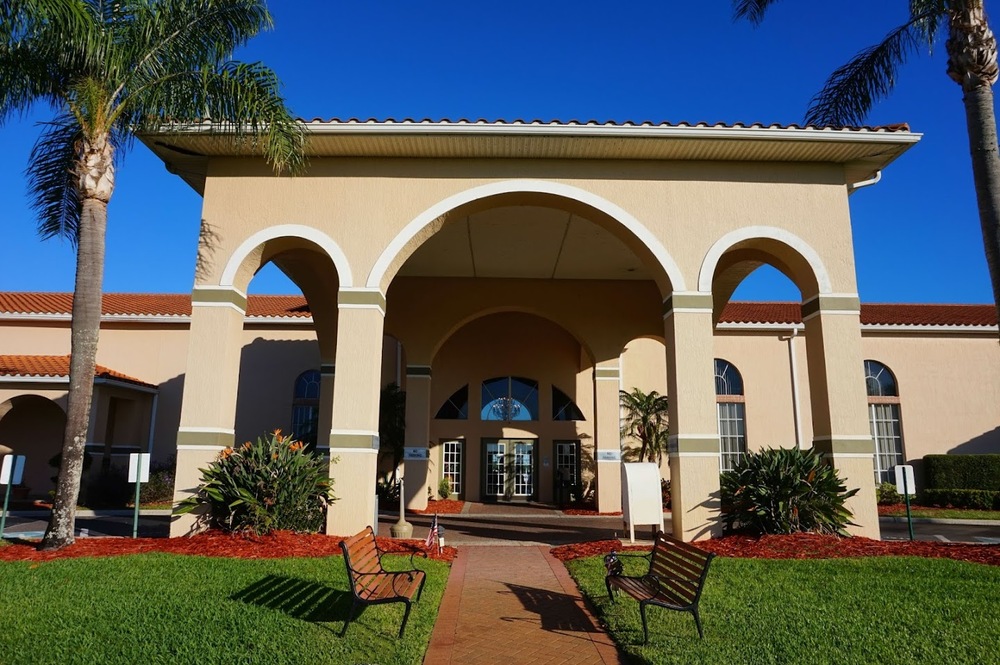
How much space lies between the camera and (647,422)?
2012 cm

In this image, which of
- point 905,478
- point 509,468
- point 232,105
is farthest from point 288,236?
point 509,468

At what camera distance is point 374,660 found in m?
5.08

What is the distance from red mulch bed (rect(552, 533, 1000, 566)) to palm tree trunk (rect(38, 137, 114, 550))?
6941mm

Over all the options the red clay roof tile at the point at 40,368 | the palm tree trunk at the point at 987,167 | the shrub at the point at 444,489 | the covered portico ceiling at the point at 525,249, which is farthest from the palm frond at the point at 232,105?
the shrub at the point at 444,489

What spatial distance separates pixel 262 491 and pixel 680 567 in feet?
20.5

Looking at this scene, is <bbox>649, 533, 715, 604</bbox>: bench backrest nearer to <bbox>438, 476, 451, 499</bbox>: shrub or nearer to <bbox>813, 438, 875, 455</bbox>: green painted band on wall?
<bbox>813, 438, 875, 455</bbox>: green painted band on wall

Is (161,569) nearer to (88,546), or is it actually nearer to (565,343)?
(88,546)

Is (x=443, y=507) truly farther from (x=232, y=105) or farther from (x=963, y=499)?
(x=963, y=499)

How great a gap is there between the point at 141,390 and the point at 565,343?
13.0 metres

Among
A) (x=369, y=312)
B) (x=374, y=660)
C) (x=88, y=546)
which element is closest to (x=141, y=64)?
(x=369, y=312)

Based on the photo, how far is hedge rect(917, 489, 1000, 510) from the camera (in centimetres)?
1861

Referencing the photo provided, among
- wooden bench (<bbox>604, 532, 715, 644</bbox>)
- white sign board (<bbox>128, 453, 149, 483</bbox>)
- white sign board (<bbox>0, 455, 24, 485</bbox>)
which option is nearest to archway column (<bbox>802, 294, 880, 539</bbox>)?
wooden bench (<bbox>604, 532, 715, 644</bbox>)

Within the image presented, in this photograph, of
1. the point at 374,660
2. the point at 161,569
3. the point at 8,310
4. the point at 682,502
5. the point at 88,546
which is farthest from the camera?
the point at 8,310

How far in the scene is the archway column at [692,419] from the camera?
10.3 m
